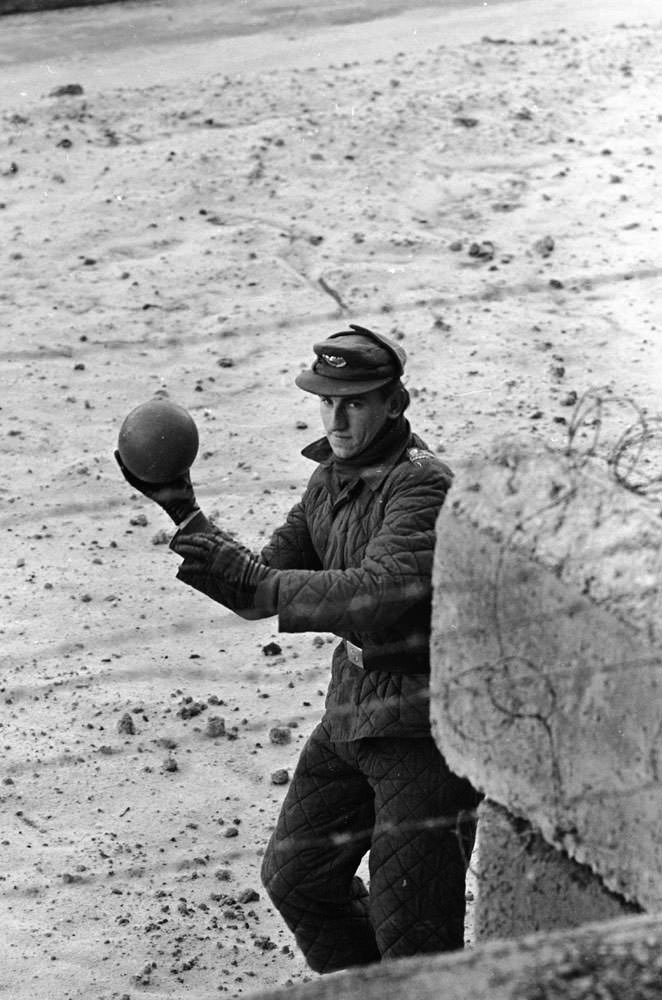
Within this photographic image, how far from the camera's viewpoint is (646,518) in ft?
9.48

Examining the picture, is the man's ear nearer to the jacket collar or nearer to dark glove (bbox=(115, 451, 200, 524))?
the jacket collar

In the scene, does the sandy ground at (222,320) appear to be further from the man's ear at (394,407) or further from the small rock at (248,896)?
the man's ear at (394,407)

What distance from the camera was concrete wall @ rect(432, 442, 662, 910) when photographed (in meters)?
2.88

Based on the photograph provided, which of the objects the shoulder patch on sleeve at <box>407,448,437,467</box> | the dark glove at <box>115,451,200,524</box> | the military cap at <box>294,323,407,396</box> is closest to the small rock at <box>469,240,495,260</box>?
the military cap at <box>294,323,407,396</box>

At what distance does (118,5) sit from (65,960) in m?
9.66

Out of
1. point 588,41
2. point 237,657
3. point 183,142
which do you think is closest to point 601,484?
point 237,657

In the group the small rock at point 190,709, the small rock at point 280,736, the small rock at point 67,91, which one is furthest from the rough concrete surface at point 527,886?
the small rock at point 67,91

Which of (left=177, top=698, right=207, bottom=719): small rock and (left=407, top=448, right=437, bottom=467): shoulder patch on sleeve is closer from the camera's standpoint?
(left=407, top=448, right=437, bottom=467): shoulder patch on sleeve

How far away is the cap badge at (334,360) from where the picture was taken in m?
4.38

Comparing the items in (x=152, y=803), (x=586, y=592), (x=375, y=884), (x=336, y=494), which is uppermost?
(x=586, y=592)

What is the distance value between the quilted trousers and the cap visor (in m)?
0.89

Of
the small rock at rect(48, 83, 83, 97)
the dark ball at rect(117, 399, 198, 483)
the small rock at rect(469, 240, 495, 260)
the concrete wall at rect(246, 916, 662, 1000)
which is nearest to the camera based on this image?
the concrete wall at rect(246, 916, 662, 1000)

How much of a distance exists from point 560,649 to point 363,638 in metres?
1.31

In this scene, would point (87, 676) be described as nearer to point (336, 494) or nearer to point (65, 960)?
point (65, 960)
